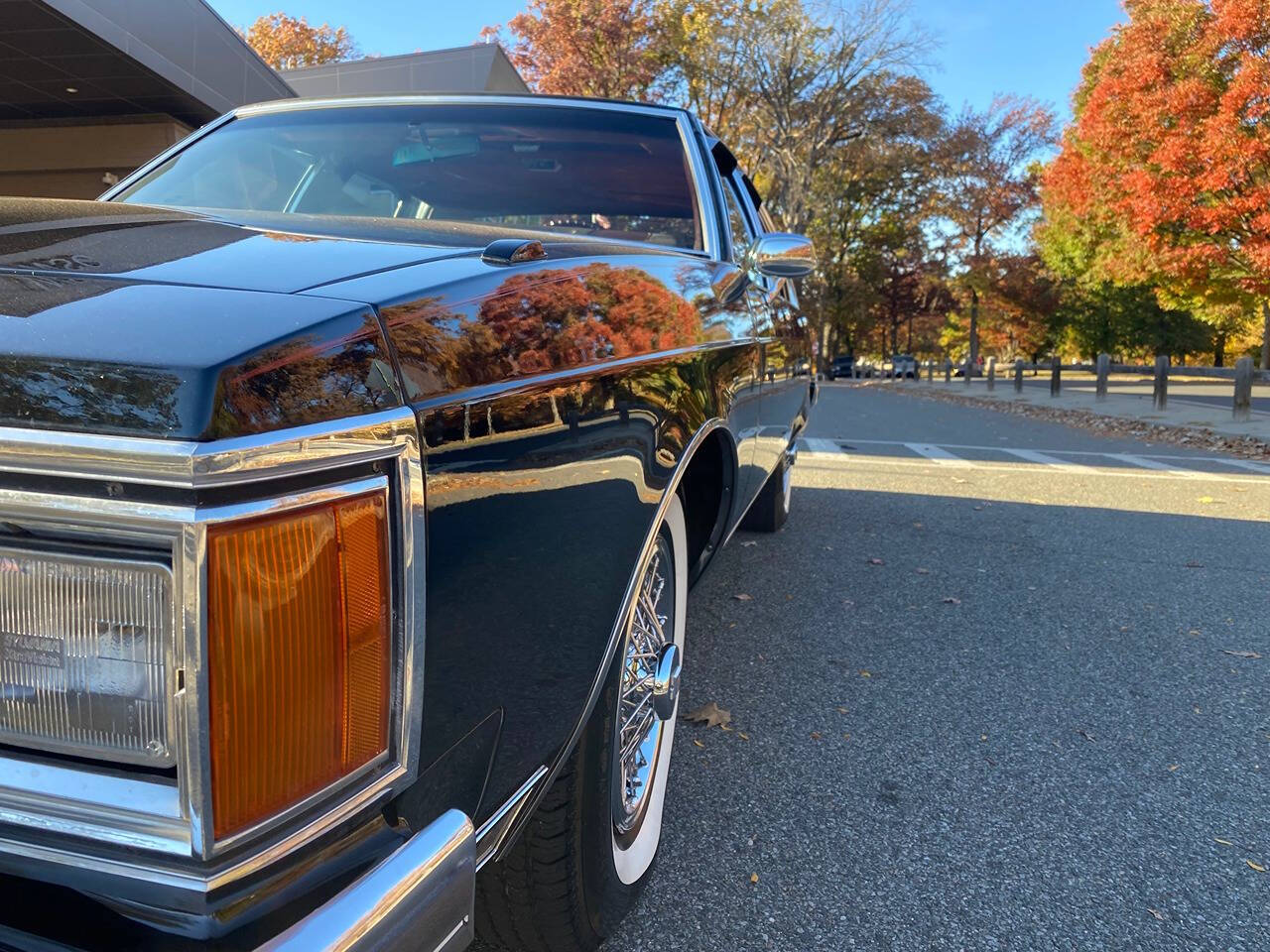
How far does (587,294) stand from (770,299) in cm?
194

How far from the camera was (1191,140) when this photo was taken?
13477 millimetres

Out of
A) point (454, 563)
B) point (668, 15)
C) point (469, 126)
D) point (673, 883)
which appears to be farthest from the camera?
point (668, 15)

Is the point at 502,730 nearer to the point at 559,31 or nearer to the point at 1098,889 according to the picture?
the point at 1098,889

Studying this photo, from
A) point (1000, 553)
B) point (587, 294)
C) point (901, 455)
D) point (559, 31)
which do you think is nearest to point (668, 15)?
point (559, 31)

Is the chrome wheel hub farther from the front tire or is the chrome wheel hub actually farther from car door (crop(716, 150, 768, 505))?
car door (crop(716, 150, 768, 505))

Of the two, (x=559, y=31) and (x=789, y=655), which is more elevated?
(x=559, y=31)

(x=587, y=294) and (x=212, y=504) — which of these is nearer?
(x=212, y=504)

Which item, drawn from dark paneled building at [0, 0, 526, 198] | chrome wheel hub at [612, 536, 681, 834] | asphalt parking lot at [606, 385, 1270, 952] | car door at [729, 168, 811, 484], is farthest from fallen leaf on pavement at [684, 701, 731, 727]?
dark paneled building at [0, 0, 526, 198]

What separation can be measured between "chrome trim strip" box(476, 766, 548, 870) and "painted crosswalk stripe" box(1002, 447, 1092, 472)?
7609mm

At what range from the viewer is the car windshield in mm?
2596

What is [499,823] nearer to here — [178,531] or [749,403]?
[178,531]

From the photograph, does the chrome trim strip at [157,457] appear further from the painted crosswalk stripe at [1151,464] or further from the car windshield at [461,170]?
the painted crosswalk stripe at [1151,464]

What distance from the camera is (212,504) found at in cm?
78

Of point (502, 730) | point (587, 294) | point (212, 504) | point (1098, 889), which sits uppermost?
point (587, 294)
